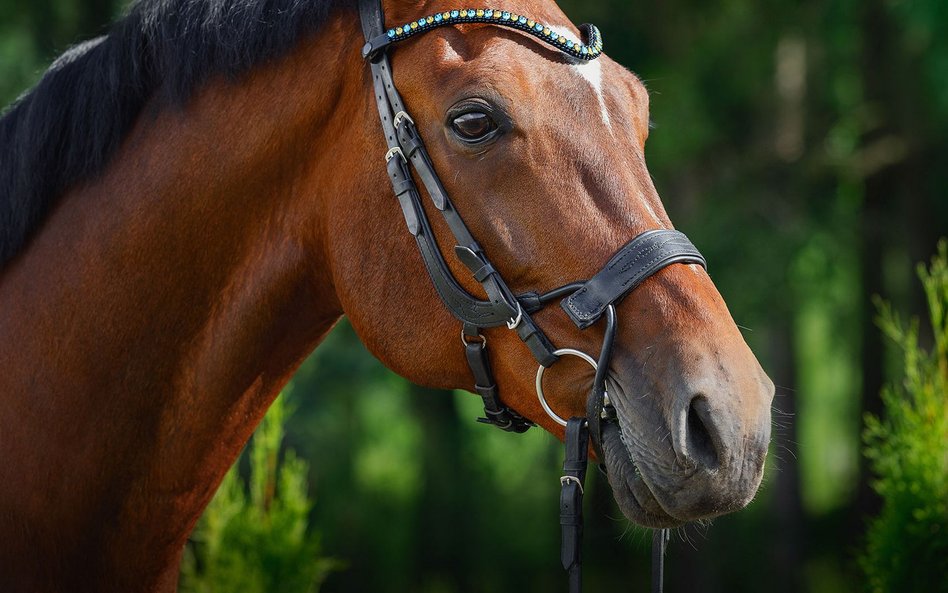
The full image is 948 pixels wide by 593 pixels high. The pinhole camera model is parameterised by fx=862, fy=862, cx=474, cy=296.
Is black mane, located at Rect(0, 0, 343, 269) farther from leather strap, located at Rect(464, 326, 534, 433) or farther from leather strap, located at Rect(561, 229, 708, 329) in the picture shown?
leather strap, located at Rect(561, 229, 708, 329)

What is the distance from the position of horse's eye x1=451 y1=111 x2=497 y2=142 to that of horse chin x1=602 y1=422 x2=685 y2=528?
768 mm

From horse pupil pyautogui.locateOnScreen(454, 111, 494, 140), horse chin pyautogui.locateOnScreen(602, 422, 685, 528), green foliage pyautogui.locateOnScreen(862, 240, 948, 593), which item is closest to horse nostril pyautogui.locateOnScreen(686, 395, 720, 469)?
horse chin pyautogui.locateOnScreen(602, 422, 685, 528)

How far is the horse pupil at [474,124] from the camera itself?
2.12m

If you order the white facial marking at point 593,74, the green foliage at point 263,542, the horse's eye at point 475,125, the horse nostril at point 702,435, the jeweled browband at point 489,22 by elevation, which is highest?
the jeweled browband at point 489,22

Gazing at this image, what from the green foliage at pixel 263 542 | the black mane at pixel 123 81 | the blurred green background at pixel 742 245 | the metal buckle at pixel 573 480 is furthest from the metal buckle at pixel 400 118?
the blurred green background at pixel 742 245

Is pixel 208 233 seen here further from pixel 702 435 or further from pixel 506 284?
pixel 702 435

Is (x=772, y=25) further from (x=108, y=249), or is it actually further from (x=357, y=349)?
(x=108, y=249)

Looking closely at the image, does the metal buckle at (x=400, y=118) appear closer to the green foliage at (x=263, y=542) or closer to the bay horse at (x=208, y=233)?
the bay horse at (x=208, y=233)

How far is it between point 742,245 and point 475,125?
7371mm

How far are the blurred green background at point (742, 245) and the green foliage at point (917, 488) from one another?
10.0 feet

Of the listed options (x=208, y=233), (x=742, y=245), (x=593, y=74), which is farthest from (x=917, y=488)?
(x=742, y=245)

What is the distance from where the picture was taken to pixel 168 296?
2.33 m

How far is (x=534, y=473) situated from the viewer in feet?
53.2

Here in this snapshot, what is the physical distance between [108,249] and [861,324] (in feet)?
36.3
